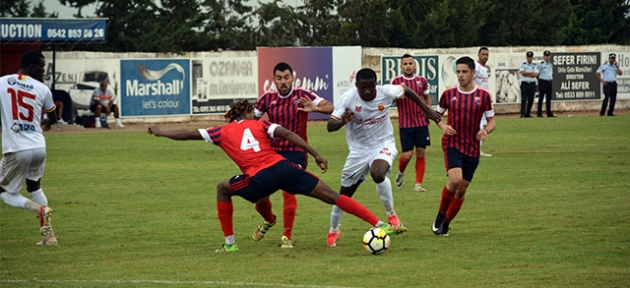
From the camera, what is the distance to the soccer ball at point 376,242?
1016 centimetres

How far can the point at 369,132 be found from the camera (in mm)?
11656

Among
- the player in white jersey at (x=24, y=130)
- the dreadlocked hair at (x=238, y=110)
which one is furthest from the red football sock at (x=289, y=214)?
the player in white jersey at (x=24, y=130)

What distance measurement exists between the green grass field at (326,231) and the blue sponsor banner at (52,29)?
1174 centimetres

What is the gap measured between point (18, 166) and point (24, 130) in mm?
402

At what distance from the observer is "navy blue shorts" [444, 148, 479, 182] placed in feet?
37.9

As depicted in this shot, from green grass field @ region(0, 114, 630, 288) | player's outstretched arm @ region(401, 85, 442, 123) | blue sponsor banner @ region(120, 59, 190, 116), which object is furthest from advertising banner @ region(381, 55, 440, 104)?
player's outstretched arm @ region(401, 85, 442, 123)

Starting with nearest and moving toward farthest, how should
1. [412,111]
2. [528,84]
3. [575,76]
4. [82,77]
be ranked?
[412,111] → [82,77] → [528,84] → [575,76]

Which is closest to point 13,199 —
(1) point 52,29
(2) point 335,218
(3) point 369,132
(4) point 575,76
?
(2) point 335,218

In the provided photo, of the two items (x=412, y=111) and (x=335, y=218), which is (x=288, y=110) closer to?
(x=335, y=218)

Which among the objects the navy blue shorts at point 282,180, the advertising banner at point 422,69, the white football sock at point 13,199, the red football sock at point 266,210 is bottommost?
the red football sock at point 266,210

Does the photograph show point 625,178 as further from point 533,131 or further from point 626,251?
point 533,131

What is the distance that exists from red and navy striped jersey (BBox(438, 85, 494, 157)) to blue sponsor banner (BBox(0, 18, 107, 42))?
78.1 feet

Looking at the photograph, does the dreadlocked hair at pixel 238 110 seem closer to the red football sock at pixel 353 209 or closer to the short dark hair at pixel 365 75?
the red football sock at pixel 353 209

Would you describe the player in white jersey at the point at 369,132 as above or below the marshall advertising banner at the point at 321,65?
below
